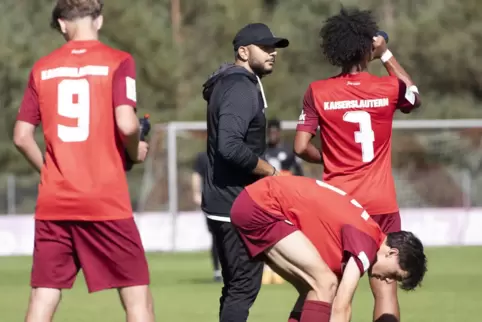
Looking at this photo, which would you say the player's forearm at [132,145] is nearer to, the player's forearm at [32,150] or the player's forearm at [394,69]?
the player's forearm at [32,150]

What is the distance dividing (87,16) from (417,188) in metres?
21.5

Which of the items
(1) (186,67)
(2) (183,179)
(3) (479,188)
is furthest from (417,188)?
(1) (186,67)

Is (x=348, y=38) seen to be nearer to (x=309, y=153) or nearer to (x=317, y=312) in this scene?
(x=309, y=153)

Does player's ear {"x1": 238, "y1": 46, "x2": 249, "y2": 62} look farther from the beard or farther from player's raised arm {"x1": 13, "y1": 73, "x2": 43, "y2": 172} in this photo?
player's raised arm {"x1": 13, "y1": 73, "x2": 43, "y2": 172}

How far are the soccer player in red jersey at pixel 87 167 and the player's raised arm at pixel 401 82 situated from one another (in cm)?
208

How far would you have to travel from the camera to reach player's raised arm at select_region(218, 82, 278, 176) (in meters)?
7.61

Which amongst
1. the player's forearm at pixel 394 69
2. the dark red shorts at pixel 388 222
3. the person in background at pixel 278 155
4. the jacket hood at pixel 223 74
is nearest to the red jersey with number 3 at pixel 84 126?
the jacket hood at pixel 223 74

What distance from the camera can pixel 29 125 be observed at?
263 inches

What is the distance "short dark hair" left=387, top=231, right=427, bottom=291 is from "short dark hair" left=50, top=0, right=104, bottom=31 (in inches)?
81.4

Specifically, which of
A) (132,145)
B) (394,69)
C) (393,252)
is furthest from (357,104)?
(132,145)

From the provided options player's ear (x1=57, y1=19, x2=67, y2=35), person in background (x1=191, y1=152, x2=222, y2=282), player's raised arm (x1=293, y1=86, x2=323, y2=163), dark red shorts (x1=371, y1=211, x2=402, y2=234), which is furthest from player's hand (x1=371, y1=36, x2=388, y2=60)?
person in background (x1=191, y1=152, x2=222, y2=282)

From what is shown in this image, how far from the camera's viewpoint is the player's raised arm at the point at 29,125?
262 inches

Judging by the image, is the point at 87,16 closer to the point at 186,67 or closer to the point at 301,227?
the point at 301,227

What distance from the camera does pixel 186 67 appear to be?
149 feet
